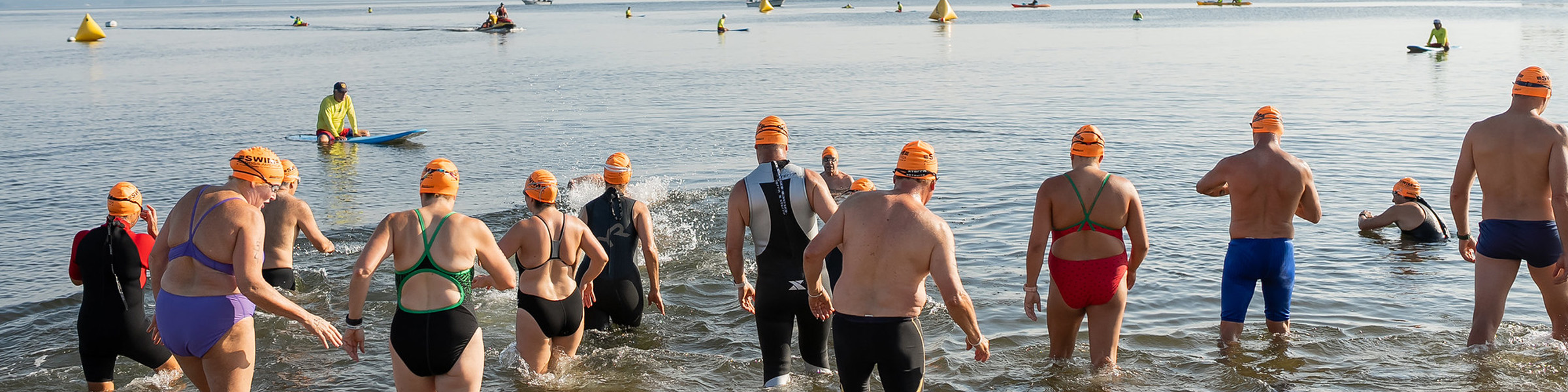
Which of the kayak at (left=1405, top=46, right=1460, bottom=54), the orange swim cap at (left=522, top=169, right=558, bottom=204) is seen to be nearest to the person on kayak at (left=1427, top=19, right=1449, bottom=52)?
the kayak at (left=1405, top=46, right=1460, bottom=54)

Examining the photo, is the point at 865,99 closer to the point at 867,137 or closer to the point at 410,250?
the point at 867,137

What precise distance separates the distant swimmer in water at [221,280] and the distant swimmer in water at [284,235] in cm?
199

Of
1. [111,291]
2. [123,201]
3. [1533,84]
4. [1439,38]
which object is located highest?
[1533,84]

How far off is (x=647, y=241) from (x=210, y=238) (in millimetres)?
2621

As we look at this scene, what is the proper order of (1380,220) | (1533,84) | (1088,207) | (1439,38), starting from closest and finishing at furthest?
(1088,207), (1533,84), (1380,220), (1439,38)

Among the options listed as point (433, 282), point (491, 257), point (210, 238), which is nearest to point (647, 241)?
point (491, 257)

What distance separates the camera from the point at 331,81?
3641 cm

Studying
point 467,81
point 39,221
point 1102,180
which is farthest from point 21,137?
point 1102,180

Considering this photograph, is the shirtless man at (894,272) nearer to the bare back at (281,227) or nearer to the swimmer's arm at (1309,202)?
the swimmer's arm at (1309,202)

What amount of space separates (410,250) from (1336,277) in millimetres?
8517

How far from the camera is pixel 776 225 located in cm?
616

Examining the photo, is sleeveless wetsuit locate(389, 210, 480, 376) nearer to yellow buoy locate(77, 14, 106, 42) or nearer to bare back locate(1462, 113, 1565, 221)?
bare back locate(1462, 113, 1565, 221)

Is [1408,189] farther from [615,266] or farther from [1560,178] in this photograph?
[615,266]

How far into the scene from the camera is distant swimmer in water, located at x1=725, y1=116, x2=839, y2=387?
6.12 m
